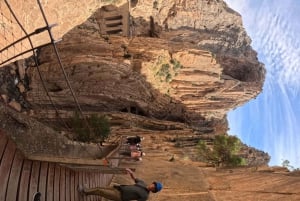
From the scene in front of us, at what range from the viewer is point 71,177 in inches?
331

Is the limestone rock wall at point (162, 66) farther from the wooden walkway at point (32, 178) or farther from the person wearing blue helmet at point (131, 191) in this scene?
the person wearing blue helmet at point (131, 191)

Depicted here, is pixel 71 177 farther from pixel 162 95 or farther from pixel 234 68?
pixel 234 68

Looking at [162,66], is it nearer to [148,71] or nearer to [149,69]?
[149,69]

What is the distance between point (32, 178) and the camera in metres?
7.04

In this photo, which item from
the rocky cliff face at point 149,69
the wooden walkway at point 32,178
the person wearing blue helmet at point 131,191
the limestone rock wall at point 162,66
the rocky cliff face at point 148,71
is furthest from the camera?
the limestone rock wall at point 162,66

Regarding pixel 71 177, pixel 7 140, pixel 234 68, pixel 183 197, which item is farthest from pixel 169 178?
pixel 234 68

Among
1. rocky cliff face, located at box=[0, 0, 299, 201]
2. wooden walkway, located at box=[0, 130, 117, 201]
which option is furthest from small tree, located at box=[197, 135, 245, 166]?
wooden walkway, located at box=[0, 130, 117, 201]

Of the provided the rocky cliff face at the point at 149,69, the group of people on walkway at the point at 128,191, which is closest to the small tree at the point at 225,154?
the rocky cliff face at the point at 149,69

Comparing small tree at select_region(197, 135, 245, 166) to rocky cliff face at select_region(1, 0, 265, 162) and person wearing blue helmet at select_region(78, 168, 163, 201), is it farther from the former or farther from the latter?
person wearing blue helmet at select_region(78, 168, 163, 201)

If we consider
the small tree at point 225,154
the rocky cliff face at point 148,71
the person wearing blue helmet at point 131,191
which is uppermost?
the rocky cliff face at point 148,71

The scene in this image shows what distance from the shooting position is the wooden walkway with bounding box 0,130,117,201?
21.0ft

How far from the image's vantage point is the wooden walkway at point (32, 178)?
641 cm

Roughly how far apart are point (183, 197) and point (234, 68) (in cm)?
2527

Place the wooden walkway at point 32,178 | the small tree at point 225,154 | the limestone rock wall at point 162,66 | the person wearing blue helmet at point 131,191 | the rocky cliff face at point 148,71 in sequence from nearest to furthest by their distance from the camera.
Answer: the wooden walkway at point 32,178 → the person wearing blue helmet at point 131,191 → the small tree at point 225,154 → the rocky cliff face at point 148,71 → the limestone rock wall at point 162,66
